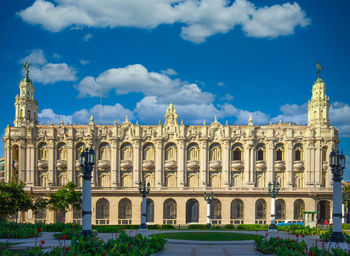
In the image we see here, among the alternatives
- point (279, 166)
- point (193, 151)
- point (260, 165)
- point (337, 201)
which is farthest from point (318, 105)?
point (337, 201)

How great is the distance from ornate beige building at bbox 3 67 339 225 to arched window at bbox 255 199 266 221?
0.59ft

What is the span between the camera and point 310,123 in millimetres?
83688

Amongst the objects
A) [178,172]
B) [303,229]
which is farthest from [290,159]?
[303,229]

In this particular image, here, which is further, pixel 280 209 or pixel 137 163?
pixel 137 163

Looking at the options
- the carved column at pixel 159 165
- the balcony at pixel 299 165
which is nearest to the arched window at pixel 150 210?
the carved column at pixel 159 165

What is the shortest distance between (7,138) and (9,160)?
13.6 feet

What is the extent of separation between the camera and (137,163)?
8150 cm

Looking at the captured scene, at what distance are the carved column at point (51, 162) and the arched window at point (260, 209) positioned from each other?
124 feet

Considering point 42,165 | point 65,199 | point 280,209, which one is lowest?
point 280,209

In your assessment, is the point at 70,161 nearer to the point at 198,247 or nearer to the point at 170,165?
the point at 170,165

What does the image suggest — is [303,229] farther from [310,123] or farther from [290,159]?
[310,123]

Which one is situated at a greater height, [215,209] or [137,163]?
[137,163]

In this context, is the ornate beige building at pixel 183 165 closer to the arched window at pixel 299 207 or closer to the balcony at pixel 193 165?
the balcony at pixel 193 165

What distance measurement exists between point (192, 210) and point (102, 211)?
16478 mm
